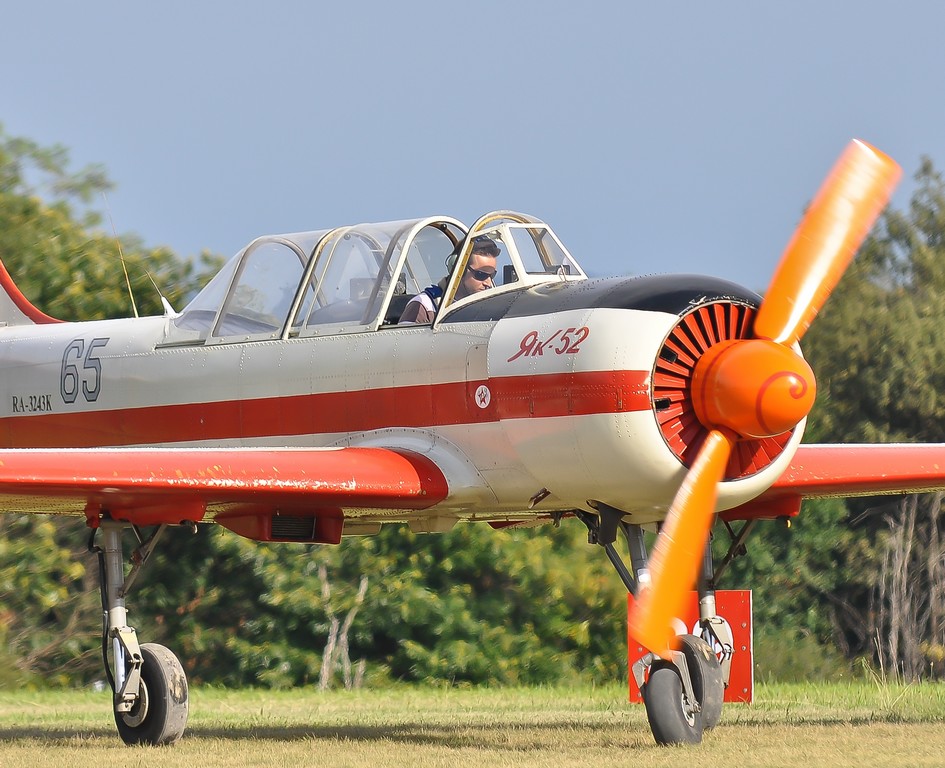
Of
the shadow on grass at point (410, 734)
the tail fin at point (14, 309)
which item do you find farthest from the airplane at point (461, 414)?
the tail fin at point (14, 309)

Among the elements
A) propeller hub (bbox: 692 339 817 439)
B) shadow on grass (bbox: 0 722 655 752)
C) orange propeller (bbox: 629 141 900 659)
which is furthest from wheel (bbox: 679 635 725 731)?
propeller hub (bbox: 692 339 817 439)

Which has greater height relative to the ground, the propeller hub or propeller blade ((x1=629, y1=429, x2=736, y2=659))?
the propeller hub

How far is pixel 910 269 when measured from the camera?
109 feet

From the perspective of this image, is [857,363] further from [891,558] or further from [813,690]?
[813,690]

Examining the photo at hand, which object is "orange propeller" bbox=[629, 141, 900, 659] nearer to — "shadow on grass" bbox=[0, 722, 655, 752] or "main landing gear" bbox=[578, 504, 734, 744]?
"main landing gear" bbox=[578, 504, 734, 744]

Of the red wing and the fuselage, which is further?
the red wing

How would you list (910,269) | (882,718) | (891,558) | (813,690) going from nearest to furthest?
(882,718)
(813,690)
(891,558)
(910,269)

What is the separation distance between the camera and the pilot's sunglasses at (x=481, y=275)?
397 inches

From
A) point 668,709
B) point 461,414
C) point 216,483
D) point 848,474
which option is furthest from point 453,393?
point 848,474

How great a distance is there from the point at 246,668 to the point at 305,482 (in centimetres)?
1285

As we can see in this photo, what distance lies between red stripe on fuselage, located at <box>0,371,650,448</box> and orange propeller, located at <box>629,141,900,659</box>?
0.45 meters

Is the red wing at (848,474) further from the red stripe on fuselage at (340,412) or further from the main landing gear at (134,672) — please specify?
the main landing gear at (134,672)

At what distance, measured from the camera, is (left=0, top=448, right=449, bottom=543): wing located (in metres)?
8.68

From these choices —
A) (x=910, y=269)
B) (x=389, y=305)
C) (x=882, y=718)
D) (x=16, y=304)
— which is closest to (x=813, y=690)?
(x=882, y=718)
